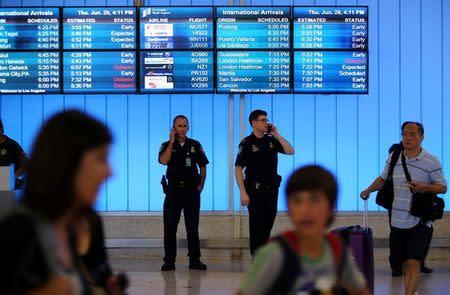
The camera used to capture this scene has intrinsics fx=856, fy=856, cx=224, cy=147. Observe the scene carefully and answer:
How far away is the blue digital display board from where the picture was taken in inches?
380

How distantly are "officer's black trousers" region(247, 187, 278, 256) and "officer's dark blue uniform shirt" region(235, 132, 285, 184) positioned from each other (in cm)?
13

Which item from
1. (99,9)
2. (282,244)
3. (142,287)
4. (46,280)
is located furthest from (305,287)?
(99,9)

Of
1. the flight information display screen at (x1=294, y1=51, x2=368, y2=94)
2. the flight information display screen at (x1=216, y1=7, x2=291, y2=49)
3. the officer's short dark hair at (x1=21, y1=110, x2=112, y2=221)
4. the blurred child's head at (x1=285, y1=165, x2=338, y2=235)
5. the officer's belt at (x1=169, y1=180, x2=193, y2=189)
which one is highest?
the flight information display screen at (x1=216, y1=7, x2=291, y2=49)

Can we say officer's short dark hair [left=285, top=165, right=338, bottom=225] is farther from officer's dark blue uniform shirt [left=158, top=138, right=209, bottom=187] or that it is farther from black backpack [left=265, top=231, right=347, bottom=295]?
officer's dark blue uniform shirt [left=158, top=138, right=209, bottom=187]

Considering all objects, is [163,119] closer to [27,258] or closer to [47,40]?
[47,40]

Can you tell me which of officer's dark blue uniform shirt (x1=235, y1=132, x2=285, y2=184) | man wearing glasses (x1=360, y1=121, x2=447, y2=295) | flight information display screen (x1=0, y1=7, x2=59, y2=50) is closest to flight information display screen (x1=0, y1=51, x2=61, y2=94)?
flight information display screen (x1=0, y1=7, x2=59, y2=50)

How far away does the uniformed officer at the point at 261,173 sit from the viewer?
889 centimetres

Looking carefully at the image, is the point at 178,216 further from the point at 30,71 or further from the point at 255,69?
the point at 30,71

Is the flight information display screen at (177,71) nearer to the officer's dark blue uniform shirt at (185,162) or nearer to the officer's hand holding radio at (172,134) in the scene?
the officer's hand holding radio at (172,134)

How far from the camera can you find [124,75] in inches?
381

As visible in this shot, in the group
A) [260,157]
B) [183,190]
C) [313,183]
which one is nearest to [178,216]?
[183,190]

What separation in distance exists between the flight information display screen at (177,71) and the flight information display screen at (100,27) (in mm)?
305

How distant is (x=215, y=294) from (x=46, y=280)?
5965 millimetres

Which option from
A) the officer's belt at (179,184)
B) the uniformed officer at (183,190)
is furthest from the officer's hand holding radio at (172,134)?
the officer's belt at (179,184)
